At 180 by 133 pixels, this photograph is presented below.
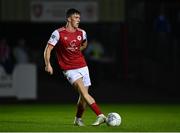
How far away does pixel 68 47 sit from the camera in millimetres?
15633

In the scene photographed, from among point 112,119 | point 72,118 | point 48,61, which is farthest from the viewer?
point 72,118

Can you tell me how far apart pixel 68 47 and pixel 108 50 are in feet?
60.4

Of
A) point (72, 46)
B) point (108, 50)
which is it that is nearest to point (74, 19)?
point (72, 46)

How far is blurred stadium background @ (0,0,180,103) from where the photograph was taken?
25750 millimetres

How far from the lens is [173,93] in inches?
1089

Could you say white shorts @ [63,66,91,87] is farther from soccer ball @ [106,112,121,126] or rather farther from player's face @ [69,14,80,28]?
player's face @ [69,14,80,28]

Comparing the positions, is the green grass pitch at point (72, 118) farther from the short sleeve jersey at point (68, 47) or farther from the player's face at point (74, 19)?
the player's face at point (74, 19)

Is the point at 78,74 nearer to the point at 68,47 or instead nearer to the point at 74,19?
the point at 68,47

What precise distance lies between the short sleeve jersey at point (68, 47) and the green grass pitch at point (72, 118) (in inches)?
49.4

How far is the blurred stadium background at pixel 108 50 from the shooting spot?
84.5ft

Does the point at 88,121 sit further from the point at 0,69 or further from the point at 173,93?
the point at 173,93

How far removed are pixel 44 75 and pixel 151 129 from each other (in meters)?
17.7

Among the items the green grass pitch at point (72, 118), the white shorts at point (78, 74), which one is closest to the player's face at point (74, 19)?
the white shorts at point (78, 74)

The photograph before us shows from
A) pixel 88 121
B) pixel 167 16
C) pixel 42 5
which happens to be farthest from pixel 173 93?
pixel 88 121
